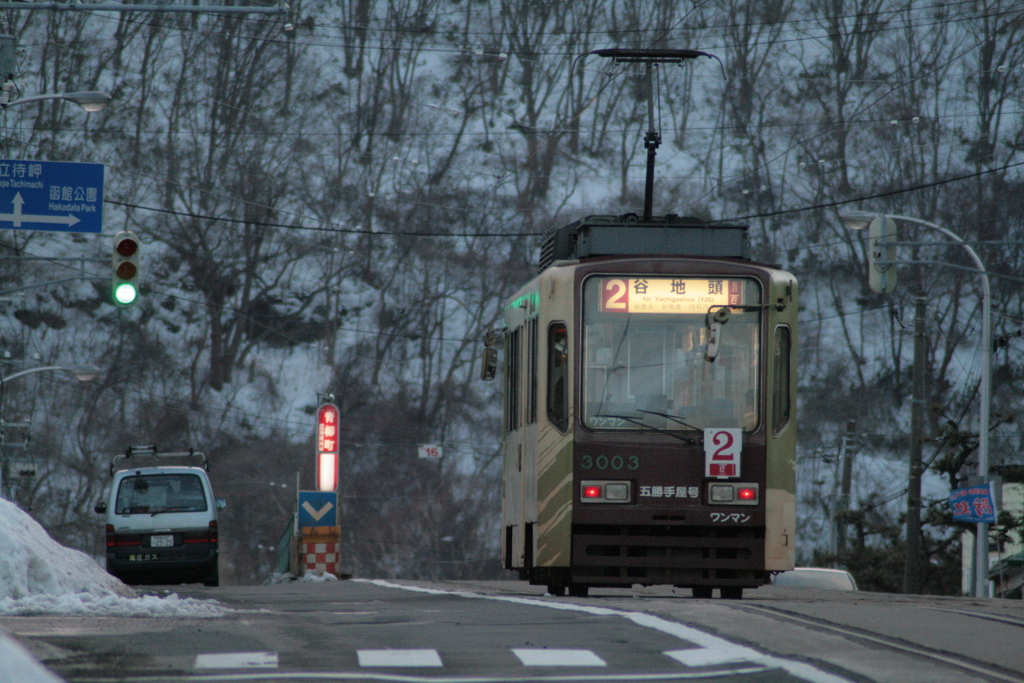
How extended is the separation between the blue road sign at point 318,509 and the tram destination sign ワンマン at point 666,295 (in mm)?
14117

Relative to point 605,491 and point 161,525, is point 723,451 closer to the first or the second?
point 605,491

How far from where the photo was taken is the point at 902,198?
82062mm

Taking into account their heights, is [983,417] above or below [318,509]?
above

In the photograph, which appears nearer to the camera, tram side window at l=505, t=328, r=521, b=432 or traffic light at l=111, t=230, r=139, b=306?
tram side window at l=505, t=328, r=521, b=432

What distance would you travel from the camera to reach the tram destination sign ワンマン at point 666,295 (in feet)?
43.3

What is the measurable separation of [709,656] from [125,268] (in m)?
13.4

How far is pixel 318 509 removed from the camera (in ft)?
87.3

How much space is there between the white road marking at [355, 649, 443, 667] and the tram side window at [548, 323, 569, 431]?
19.2 ft

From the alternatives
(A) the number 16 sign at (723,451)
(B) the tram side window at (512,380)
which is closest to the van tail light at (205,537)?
(B) the tram side window at (512,380)

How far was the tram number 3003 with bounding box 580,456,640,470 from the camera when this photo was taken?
1296cm

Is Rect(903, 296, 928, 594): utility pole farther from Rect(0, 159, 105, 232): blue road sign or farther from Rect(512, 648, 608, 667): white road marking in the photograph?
Rect(512, 648, 608, 667): white road marking

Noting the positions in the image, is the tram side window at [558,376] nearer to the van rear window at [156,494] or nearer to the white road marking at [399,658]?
the white road marking at [399,658]

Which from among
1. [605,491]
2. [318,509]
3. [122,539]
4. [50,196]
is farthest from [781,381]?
[318,509]

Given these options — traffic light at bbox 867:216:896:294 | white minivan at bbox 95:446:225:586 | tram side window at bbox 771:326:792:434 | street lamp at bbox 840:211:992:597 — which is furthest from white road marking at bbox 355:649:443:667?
street lamp at bbox 840:211:992:597
